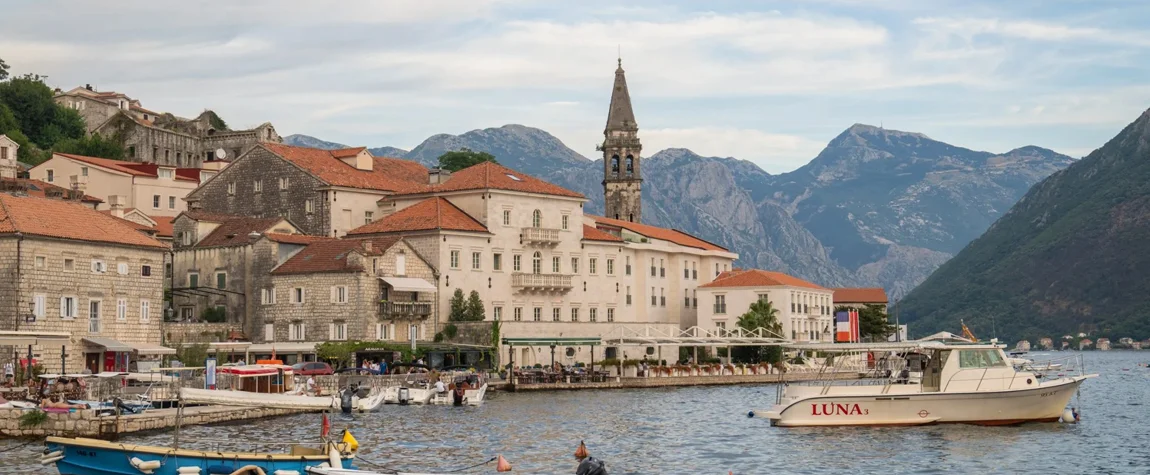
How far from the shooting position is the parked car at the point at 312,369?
83.2 m

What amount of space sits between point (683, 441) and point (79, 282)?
34086 mm

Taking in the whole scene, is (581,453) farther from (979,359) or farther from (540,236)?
(540,236)

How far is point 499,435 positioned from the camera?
6188 cm

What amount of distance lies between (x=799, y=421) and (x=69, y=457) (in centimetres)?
2943

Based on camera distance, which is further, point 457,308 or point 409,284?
point 457,308

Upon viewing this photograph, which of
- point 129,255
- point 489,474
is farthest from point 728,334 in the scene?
point 489,474

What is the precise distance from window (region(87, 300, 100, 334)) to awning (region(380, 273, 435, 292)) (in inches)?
858

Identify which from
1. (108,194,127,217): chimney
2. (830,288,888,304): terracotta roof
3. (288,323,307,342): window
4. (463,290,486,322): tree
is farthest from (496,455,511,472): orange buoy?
(830,288,888,304): terracotta roof

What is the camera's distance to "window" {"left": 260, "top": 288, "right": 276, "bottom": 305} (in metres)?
99.9

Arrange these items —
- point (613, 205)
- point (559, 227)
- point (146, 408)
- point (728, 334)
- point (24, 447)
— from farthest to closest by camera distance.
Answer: point (613, 205) → point (728, 334) → point (559, 227) → point (146, 408) → point (24, 447)

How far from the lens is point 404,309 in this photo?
99125 millimetres

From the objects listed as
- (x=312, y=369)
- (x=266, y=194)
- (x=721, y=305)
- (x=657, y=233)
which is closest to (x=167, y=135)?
A: (x=266, y=194)

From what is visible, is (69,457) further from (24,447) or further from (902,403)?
(902,403)

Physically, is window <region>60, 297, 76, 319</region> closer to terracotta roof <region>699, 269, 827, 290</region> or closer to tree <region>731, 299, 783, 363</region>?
tree <region>731, 299, 783, 363</region>
